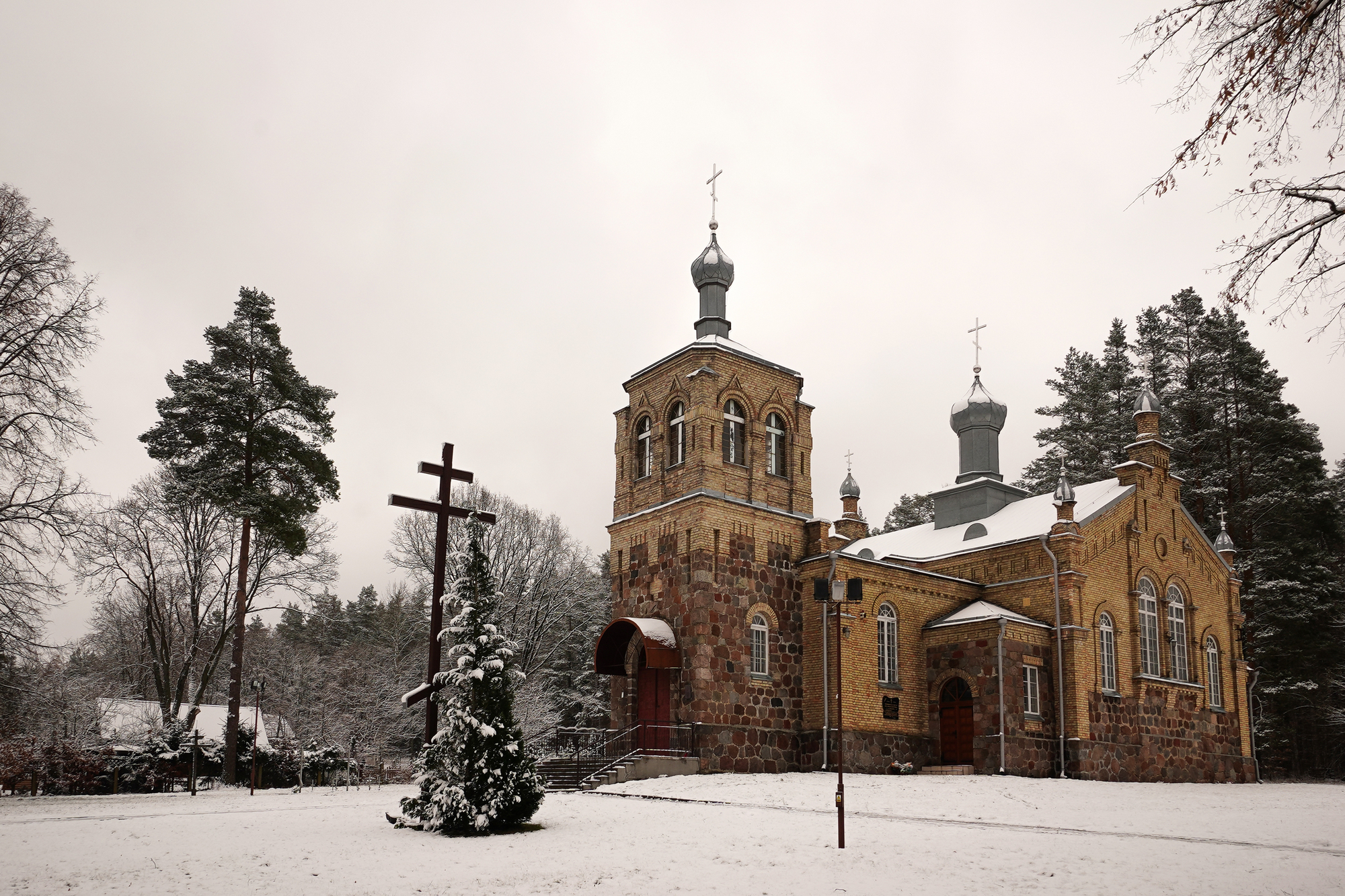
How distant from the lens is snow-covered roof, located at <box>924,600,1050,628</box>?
25234 millimetres

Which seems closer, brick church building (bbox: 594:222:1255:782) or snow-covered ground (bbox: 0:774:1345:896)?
snow-covered ground (bbox: 0:774:1345:896)

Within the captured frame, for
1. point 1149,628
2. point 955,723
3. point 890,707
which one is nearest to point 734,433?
point 890,707

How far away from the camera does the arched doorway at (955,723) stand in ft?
82.5

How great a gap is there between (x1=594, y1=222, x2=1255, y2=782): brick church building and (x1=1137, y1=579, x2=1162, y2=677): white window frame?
58mm

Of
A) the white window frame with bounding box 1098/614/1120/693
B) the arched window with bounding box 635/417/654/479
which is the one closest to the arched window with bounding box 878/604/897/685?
the white window frame with bounding box 1098/614/1120/693

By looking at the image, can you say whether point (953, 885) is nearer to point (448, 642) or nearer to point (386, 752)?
point (448, 642)

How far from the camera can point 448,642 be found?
15625mm

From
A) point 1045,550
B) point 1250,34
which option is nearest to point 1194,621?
point 1045,550

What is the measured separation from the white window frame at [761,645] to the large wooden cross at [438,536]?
1033cm

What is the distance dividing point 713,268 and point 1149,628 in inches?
634

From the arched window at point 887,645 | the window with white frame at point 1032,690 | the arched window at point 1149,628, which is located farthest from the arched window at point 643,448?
the arched window at point 1149,628

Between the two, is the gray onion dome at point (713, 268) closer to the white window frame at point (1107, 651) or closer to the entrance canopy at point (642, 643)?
the entrance canopy at point (642, 643)

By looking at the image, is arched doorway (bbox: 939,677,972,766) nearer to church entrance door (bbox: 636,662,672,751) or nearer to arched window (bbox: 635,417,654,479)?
church entrance door (bbox: 636,662,672,751)

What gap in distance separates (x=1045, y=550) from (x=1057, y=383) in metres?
24.5
